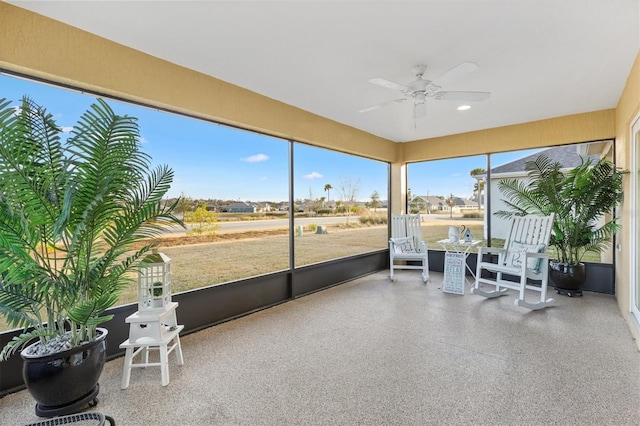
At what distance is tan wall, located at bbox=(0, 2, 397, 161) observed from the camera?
2191 mm

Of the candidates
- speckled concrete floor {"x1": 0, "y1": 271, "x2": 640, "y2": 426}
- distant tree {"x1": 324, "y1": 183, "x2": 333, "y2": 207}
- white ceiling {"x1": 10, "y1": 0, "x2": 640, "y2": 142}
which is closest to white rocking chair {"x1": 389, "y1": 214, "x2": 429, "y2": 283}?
distant tree {"x1": 324, "y1": 183, "x2": 333, "y2": 207}

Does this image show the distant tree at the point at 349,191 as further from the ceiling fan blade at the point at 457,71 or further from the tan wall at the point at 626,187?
the tan wall at the point at 626,187

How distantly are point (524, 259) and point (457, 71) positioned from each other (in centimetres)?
260

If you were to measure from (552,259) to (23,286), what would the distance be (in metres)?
5.72

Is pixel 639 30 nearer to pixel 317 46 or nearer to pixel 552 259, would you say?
pixel 317 46

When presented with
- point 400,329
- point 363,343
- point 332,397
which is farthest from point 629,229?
point 332,397

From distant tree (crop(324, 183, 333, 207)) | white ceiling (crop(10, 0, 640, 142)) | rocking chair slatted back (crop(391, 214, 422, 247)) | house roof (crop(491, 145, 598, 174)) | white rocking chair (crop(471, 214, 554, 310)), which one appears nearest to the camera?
white ceiling (crop(10, 0, 640, 142))

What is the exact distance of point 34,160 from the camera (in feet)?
6.14

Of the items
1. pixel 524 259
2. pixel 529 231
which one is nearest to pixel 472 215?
pixel 529 231

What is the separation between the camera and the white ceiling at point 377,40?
216 centimetres

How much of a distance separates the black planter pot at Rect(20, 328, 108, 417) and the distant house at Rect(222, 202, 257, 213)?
7.41ft

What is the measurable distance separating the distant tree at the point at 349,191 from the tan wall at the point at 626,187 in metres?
3.75

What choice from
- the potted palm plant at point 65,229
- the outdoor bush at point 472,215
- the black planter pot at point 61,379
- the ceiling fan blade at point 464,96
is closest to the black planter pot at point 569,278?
the outdoor bush at point 472,215

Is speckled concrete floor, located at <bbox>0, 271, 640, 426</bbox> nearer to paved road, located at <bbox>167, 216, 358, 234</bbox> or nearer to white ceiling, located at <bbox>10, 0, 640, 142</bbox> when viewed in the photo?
paved road, located at <bbox>167, 216, 358, 234</bbox>
